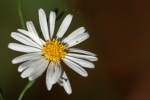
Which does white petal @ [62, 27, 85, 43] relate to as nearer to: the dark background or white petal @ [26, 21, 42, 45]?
white petal @ [26, 21, 42, 45]

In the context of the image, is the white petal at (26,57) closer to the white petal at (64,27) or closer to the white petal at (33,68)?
the white petal at (33,68)

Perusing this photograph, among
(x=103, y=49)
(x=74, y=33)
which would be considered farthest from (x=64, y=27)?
(x=103, y=49)

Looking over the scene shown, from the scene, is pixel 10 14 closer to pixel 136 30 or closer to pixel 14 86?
pixel 14 86

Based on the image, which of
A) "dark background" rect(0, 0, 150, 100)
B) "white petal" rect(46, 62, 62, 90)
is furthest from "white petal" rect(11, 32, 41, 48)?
"dark background" rect(0, 0, 150, 100)

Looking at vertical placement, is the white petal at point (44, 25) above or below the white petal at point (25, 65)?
above

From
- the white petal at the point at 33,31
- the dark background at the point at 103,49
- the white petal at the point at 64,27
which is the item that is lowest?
the dark background at the point at 103,49

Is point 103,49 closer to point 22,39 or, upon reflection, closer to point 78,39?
point 78,39

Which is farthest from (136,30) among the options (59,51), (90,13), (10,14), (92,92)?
(59,51)

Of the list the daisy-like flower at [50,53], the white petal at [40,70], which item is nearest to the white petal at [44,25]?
the daisy-like flower at [50,53]
